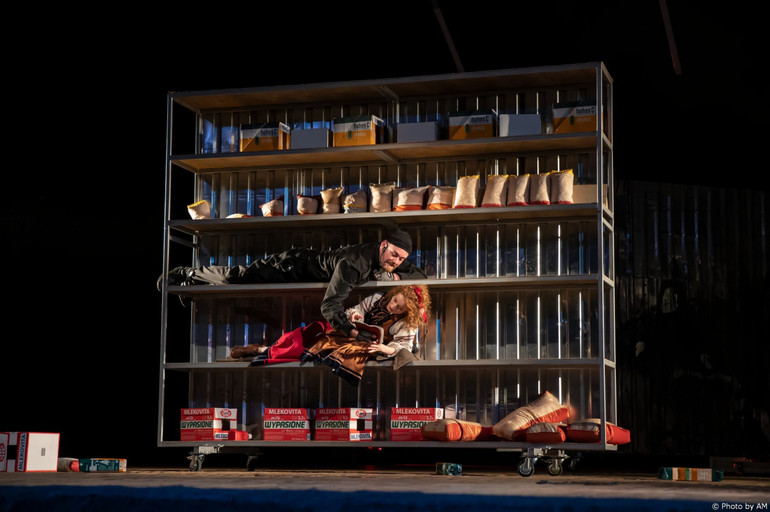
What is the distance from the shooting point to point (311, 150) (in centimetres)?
658

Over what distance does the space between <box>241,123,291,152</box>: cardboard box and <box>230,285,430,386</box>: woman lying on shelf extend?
3.87 feet

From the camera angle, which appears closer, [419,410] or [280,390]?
[419,410]

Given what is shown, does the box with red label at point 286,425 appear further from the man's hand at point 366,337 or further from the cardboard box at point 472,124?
the cardboard box at point 472,124

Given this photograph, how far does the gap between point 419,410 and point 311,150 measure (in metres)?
1.75

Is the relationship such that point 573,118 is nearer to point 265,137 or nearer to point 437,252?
point 437,252

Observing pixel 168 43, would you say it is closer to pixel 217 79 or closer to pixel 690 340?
pixel 217 79

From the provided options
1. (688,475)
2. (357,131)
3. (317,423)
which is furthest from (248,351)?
(688,475)

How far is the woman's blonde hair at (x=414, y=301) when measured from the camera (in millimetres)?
6324

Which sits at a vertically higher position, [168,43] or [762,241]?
[168,43]

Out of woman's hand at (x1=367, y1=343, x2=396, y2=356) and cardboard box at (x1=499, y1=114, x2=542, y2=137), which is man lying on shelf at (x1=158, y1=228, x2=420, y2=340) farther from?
cardboard box at (x1=499, y1=114, x2=542, y2=137)

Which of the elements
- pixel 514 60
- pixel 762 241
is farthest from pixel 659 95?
pixel 762 241

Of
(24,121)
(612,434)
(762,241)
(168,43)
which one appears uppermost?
(168,43)

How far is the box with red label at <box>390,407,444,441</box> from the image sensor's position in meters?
6.27

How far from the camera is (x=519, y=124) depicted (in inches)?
249
